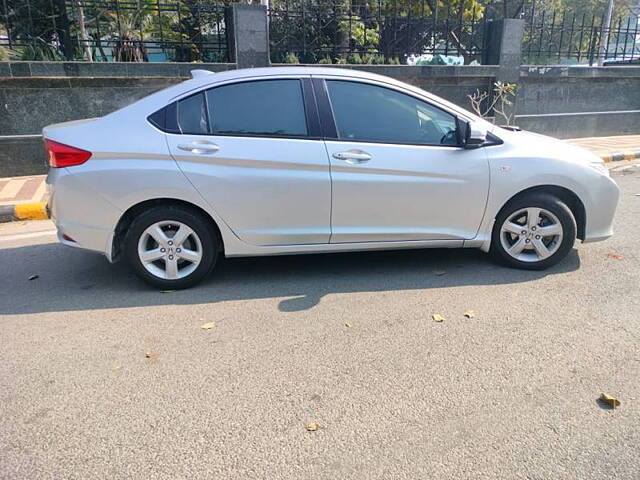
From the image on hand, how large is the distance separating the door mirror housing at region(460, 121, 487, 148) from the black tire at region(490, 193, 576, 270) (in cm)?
62

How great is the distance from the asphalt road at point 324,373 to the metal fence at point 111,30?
6.05 meters

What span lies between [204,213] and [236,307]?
2.61 feet

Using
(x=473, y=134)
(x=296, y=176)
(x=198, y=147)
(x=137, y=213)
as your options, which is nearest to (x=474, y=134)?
(x=473, y=134)

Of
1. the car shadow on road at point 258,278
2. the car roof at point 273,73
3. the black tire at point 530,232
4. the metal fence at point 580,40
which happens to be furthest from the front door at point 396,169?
the metal fence at point 580,40

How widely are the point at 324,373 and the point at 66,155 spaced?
255cm

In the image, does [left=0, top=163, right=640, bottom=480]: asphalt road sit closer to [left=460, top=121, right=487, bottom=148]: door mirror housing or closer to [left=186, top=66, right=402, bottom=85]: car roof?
[left=460, top=121, right=487, bottom=148]: door mirror housing

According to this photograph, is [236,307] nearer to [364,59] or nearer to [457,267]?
[457,267]

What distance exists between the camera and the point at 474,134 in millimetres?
4059

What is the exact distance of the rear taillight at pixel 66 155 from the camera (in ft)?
12.4

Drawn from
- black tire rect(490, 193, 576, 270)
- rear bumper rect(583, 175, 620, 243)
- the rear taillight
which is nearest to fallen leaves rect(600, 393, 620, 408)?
black tire rect(490, 193, 576, 270)

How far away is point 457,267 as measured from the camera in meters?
4.58

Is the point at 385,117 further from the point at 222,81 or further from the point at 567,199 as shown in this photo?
the point at 567,199

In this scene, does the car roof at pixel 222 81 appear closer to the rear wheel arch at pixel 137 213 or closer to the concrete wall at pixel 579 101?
the rear wheel arch at pixel 137 213

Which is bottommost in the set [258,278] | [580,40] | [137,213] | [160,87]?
[258,278]
